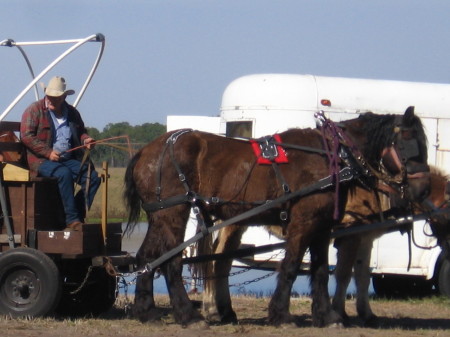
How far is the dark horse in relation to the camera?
29.1ft

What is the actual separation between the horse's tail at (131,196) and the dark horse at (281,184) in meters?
0.07

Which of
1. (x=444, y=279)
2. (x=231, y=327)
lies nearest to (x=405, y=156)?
(x=231, y=327)

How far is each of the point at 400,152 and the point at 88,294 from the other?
141 inches

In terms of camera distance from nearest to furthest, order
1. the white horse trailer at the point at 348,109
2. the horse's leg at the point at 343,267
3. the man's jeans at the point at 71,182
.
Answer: the man's jeans at the point at 71,182 → the horse's leg at the point at 343,267 → the white horse trailer at the point at 348,109

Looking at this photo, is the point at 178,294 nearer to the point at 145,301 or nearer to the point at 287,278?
the point at 145,301

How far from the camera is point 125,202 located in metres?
9.44

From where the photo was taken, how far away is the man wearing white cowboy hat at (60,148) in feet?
30.9

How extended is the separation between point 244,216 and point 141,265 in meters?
1.10

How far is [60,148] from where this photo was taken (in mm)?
9680

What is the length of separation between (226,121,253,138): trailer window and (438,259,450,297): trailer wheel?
9.77 ft

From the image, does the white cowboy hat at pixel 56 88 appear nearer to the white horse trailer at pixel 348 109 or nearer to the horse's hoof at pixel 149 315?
the horse's hoof at pixel 149 315

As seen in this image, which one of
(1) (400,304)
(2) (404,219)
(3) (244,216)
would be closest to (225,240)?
(3) (244,216)

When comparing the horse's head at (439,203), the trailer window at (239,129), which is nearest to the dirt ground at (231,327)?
the horse's head at (439,203)

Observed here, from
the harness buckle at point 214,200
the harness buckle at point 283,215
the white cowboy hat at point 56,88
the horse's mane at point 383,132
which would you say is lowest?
the harness buckle at point 283,215
